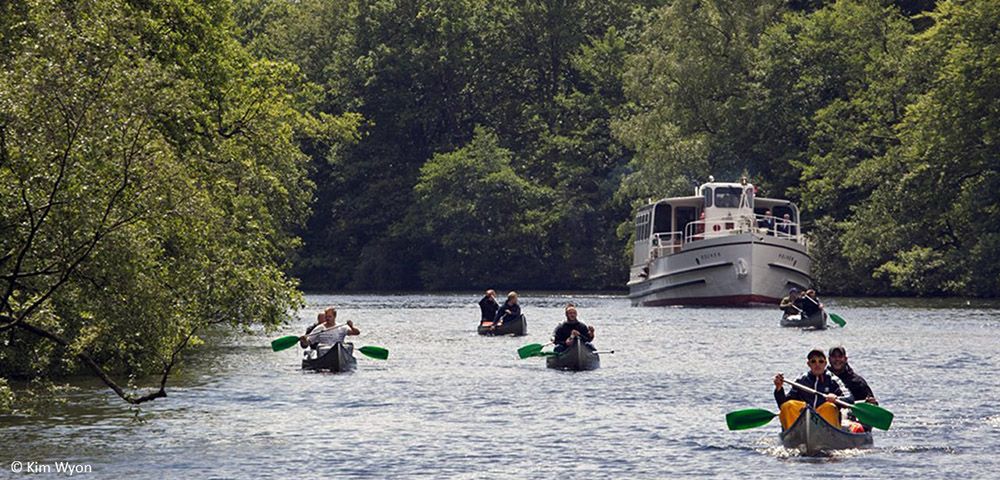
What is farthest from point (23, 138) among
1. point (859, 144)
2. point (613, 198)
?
point (613, 198)

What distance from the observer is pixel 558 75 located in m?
113

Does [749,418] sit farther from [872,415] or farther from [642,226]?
[642,226]

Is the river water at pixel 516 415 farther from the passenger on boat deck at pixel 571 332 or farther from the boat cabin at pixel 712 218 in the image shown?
the boat cabin at pixel 712 218

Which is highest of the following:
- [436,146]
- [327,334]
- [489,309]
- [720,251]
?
[436,146]

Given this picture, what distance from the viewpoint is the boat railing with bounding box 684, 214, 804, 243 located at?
227 feet

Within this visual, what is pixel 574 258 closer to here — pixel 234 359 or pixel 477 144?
pixel 477 144

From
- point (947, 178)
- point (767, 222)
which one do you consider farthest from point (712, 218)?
point (947, 178)

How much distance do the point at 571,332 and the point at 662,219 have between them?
3612 centimetres

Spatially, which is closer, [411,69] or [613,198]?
[613,198]

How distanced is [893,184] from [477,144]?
34.8 metres

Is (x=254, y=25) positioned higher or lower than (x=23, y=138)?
higher

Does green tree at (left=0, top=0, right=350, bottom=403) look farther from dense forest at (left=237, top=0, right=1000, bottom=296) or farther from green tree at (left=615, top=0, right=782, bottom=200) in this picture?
green tree at (left=615, top=0, right=782, bottom=200)

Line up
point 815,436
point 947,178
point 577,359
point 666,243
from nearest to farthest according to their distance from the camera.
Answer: point 815,436, point 577,359, point 947,178, point 666,243

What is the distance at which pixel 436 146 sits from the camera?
113 metres
